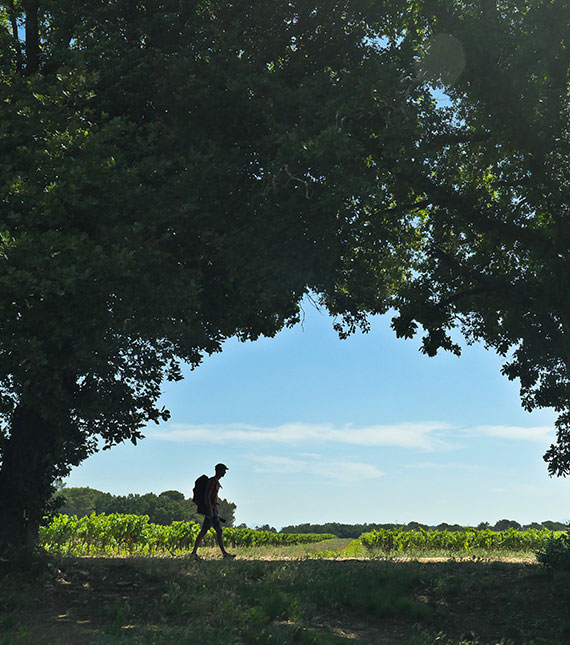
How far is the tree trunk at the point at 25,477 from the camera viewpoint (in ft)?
47.2

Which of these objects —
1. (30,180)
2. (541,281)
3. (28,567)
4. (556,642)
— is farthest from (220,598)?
(541,281)

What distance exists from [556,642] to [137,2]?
16175 millimetres

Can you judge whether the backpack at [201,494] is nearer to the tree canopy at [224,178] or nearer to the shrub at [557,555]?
the tree canopy at [224,178]

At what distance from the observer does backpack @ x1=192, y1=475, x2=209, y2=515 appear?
16.5 meters

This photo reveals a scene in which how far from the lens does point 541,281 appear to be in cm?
1488

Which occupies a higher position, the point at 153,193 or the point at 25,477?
the point at 153,193

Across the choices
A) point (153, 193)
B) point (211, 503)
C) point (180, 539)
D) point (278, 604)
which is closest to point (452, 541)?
point (180, 539)

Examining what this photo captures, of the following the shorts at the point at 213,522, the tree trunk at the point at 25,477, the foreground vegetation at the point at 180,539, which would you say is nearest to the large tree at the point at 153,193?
the tree trunk at the point at 25,477

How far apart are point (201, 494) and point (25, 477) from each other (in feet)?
14.3

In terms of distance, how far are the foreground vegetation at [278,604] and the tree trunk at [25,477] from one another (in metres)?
1.05

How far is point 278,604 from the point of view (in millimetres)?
11266

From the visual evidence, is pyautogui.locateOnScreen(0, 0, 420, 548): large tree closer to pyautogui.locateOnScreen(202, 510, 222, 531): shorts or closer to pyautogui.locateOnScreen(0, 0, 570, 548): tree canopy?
pyautogui.locateOnScreen(0, 0, 570, 548): tree canopy

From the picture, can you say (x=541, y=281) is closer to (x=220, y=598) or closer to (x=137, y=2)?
(x=220, y=598)

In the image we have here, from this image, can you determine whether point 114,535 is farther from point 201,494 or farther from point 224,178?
point 224,178
